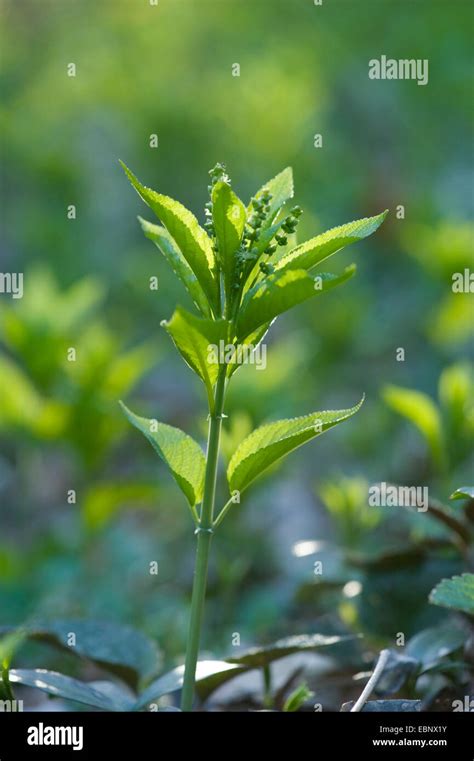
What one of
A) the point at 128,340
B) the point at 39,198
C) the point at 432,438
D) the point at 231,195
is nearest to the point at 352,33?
the point at 39,198

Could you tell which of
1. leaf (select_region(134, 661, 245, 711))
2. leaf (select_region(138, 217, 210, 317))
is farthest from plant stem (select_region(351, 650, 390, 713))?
leaf (select_region(138, 217, 210, 317))

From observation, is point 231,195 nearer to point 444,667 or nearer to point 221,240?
point 221,240

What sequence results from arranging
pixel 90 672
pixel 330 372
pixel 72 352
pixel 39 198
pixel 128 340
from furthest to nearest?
1. pixel 39 198
2. pixel 128 340
3. pixel 330 372
4. pixel 72 352
5. pixel 90 672

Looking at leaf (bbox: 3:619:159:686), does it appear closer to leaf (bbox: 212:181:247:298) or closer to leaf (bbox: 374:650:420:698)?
leaf (bbox: 374:650:420:698)

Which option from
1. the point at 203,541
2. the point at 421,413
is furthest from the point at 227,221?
the point at 421,413

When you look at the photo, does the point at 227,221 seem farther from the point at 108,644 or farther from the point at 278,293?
the point at 108,644

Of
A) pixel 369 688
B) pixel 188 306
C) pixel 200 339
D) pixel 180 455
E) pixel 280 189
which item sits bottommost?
pixel 369 688
